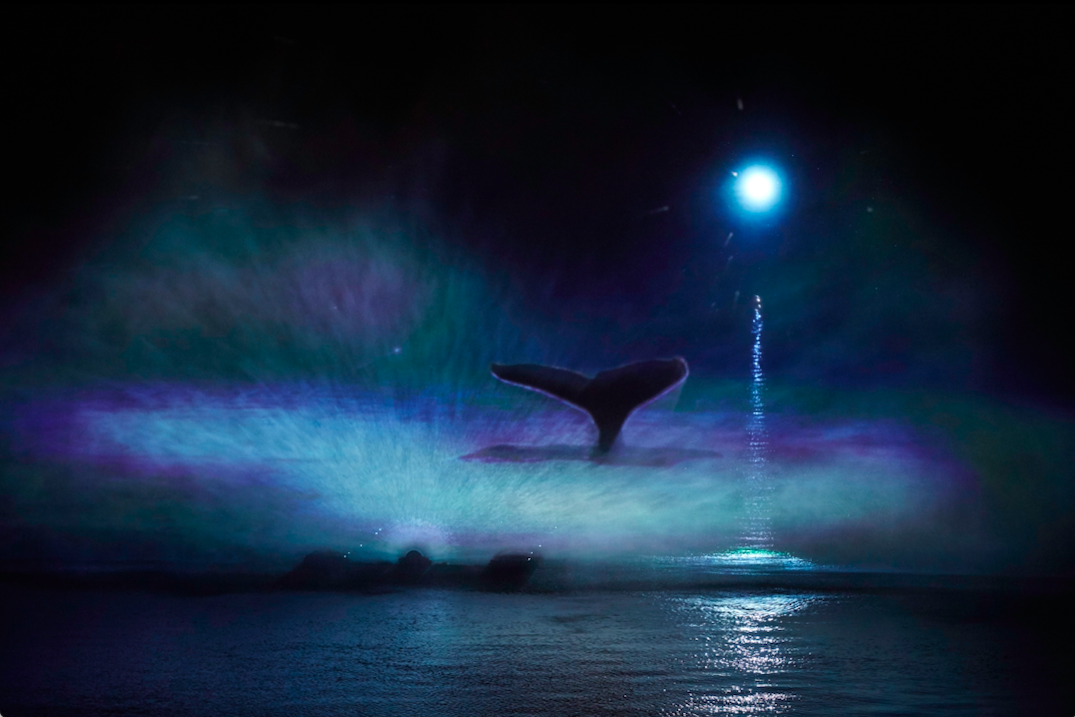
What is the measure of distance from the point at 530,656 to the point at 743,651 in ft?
10.1

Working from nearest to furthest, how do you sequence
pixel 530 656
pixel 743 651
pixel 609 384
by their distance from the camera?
pixel 530 656 < pixel 743 651 < pixel 609 384

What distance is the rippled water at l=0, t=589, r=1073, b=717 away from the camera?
26.3 ft

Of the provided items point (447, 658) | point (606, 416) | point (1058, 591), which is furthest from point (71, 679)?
point (1058, 591)

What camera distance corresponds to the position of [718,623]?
12.3 metres

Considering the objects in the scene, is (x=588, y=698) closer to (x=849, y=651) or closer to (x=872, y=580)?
(x=849, y=651)

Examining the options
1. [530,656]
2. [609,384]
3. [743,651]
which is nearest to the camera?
[530,656]

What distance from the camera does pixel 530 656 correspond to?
10.0 metres

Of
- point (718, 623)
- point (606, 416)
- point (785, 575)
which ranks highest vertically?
point (606, 416)

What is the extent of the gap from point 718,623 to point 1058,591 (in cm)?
868

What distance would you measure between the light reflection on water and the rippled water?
4 centimetres

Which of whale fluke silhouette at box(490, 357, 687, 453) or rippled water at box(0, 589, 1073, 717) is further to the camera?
whale fluke silhouette at box(490, 357, 687, 453)

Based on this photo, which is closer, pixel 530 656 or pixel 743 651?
pixel 530 656

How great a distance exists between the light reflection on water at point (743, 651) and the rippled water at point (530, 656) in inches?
1.7

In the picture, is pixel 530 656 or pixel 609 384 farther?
pixel 609 384
